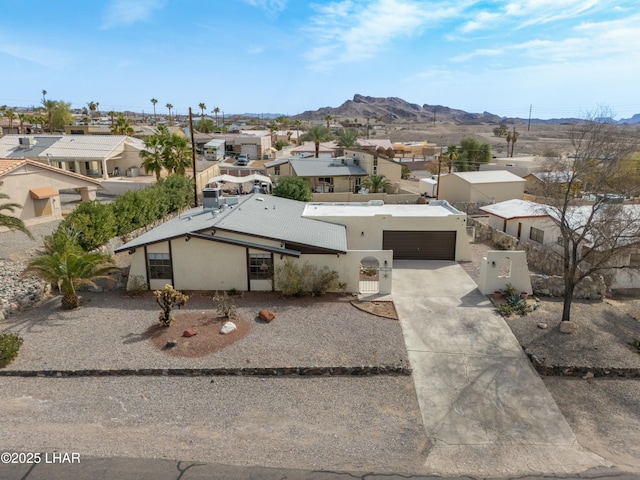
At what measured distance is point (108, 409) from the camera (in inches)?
477

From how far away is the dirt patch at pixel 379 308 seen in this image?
1811cm

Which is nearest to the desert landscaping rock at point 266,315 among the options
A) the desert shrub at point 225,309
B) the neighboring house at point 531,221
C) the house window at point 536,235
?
the desert shrub at point 225,309

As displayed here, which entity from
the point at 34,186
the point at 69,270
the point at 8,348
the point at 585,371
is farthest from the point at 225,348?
the point at 34,186

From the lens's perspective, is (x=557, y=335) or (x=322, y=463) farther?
(x=557, y=335)

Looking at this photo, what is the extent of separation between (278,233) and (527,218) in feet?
60.2

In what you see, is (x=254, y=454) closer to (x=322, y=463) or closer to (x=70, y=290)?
(x=322, y=463)

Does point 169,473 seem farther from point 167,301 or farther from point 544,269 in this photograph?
point 544,269

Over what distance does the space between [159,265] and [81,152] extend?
36626 mm

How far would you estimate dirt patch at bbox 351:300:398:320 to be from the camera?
18.1 m

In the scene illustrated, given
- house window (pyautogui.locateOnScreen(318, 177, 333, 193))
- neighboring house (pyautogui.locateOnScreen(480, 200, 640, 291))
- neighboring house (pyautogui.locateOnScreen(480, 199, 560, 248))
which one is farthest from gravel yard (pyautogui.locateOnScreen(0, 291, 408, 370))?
house window (pyautogui.locateOnScreen(318, 177, 333, 193))

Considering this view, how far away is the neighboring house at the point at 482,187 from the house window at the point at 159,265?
31.4m

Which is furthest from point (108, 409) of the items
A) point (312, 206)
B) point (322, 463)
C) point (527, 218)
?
point (527, 218)

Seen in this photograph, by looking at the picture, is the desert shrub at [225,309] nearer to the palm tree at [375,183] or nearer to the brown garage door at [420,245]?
the brown garage door at [420,245]

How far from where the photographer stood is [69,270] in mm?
18000
